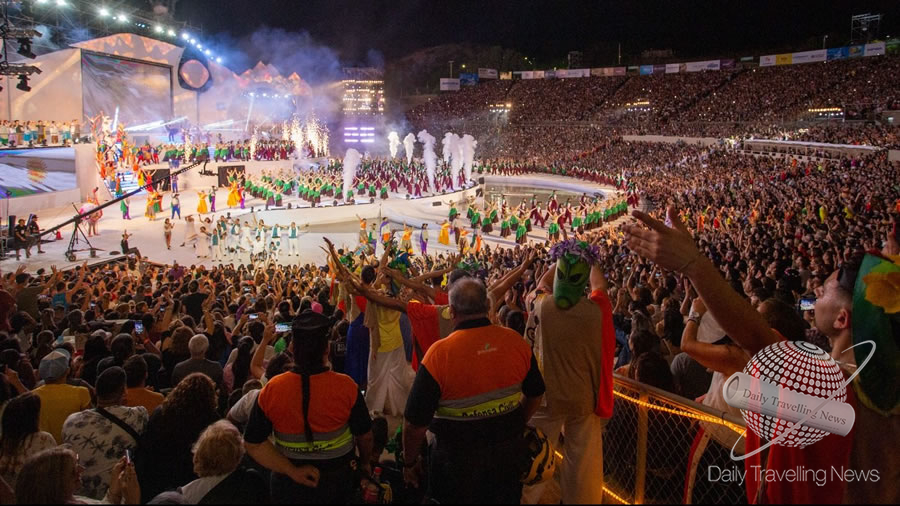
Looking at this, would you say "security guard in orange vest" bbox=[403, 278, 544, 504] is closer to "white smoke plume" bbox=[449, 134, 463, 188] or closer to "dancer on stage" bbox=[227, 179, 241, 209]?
"dancer on stage" bbox=[227, 179, 241, 209]

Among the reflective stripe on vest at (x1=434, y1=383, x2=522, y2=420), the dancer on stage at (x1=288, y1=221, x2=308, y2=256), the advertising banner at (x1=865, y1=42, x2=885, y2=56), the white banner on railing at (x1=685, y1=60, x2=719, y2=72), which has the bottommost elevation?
the dancer on stage at (x1=288, y1=221, x2=308, y2=256)

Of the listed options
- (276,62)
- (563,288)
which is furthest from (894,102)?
(276,62)

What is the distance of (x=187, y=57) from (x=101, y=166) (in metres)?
15.6

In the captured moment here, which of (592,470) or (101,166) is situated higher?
(101,166)

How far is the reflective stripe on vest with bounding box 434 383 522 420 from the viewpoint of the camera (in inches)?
108

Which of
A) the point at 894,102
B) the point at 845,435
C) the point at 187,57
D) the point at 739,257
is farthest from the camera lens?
the point at 187,57

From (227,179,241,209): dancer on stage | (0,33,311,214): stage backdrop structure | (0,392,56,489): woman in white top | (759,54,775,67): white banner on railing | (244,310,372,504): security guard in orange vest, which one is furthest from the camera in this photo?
(759,54,775,67): white banner on railing

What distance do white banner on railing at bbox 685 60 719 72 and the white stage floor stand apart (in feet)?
105

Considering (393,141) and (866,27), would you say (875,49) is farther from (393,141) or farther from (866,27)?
(393,141)

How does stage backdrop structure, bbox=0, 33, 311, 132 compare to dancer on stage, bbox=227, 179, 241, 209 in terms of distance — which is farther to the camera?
stage backdrop structure, bbox=0, 33, 311, 132

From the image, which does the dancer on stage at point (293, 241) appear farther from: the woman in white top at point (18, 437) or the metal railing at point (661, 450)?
the metal railing at point (661, 450)

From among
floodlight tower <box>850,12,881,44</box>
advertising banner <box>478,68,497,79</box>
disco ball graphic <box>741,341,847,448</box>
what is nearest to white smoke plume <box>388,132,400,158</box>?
advertising banner <box>478,68,497,79</box>

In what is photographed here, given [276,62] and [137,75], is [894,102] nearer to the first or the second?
[137,75]

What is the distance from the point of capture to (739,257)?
987 centimetres
